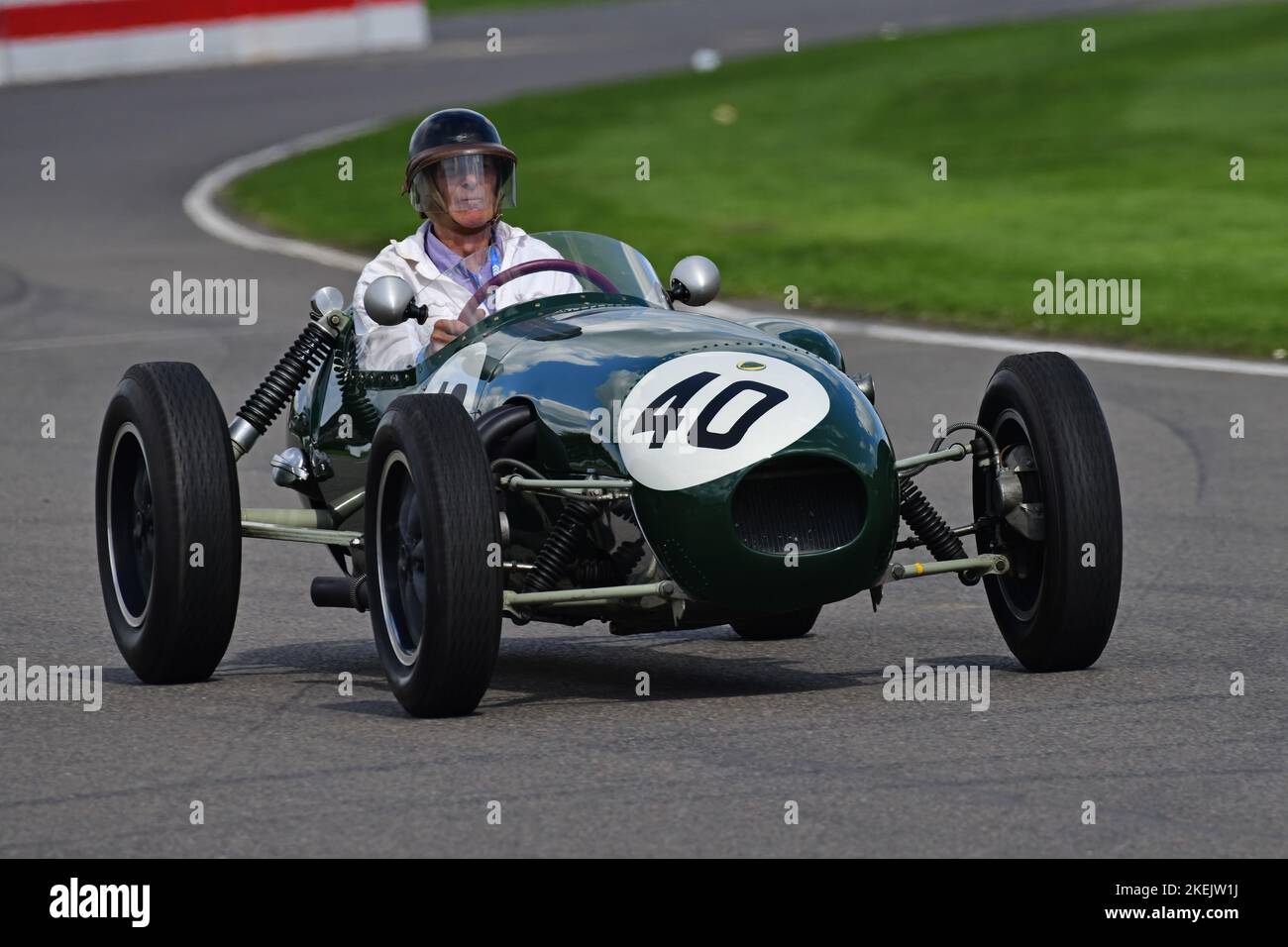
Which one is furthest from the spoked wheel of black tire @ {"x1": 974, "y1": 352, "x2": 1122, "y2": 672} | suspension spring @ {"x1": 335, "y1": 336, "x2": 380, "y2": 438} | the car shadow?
black tire @ {"x1": 974, "y1": 352, "x2": 1122, "y2": 672}

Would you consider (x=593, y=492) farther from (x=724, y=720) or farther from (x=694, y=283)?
(x=694, y=283)

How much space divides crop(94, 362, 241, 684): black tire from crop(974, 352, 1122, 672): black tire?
2.32 meters

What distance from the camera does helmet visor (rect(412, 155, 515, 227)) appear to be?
8508 millimetres

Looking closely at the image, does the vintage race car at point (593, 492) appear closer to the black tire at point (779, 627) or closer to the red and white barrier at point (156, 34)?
the black tire at point (779, 627)

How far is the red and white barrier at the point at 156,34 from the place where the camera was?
1324 inches

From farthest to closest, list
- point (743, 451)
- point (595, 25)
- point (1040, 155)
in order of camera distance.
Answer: point (595, 25), point (1040, 155), point (743, 451)

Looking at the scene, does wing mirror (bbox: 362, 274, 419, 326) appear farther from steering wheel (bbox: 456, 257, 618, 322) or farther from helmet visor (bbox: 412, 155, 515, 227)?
helmet visor (bbox: 412, 155, 515, 227)

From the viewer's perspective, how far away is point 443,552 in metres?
6.85

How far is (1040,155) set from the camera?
2467cm

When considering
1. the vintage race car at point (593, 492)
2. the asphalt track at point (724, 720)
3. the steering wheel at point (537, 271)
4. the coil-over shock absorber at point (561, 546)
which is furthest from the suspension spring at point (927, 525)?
the steering wheel at point (537, 271)

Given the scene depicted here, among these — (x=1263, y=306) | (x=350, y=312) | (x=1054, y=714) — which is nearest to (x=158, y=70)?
(x=1263, y=306)
